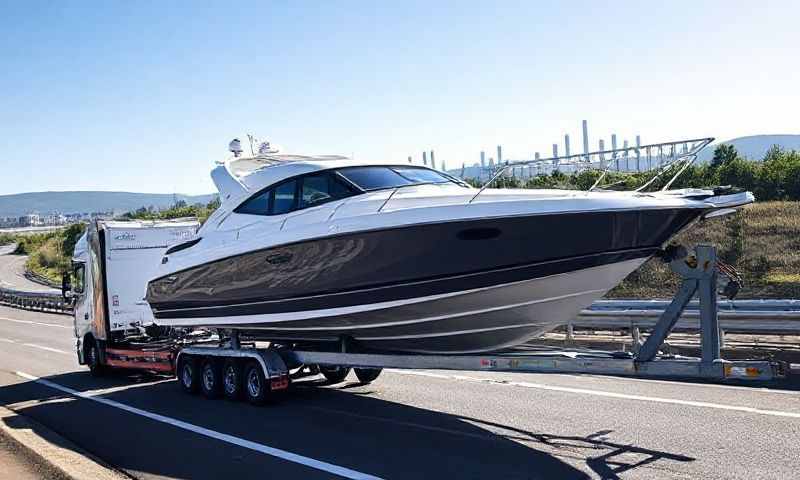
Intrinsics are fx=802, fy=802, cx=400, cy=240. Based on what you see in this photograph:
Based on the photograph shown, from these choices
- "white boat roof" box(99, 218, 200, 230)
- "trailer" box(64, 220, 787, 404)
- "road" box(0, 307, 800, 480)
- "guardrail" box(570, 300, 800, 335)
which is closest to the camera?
"road" box(0, 307, 800, 480)

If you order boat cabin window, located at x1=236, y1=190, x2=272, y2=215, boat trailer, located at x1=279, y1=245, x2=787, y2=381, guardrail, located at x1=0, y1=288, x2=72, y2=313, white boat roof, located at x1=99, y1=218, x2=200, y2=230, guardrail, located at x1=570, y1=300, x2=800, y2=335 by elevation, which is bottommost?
guardrail, located at x1=0, y1=288, x2=72, y2=313

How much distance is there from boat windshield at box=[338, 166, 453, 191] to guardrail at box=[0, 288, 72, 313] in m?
26.5

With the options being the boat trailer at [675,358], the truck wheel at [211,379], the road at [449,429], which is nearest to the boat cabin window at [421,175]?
the boat trailer at [675,358]

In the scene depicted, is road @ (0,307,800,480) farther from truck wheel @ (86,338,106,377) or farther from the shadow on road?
truck wheel @ (86,338,106,377)

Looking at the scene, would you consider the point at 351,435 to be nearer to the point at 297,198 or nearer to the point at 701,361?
the point at 297,198

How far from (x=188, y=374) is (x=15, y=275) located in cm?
6143

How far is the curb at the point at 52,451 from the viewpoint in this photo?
6941 millimetres

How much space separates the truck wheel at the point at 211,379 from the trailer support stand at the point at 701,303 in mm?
6198

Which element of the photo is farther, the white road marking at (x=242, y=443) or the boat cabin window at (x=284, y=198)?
the boat cabin window at (x=284, y=198)

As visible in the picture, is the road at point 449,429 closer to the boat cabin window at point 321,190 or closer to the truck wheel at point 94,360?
the truck wheel at point 94,360

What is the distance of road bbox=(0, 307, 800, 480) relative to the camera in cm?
675

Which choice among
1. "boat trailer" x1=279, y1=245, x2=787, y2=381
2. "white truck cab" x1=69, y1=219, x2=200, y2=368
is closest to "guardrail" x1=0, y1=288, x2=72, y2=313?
"white truck cab" x1=69, y1=219, x2=200, y2=368

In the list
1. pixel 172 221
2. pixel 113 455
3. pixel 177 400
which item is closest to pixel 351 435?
pixel 113 455

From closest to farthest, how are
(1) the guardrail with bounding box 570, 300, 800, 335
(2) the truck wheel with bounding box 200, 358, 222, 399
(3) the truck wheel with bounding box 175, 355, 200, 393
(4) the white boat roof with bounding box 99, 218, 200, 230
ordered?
(1) the guardrail with bounding box 570, 300, 800, 335 < (2) the truck wheel with bounding box 200, 358, 222, 399 < (3) the truck wheel with bounding box 175, 355, 200, 393 < (4) the white boat roof with bounding box 99, 218, 200, 230
